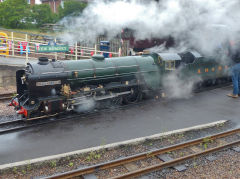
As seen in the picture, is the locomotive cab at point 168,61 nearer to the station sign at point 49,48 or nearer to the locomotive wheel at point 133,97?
the locomotive wheel at point 133,97

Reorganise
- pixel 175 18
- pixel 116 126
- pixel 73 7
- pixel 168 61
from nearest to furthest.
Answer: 1. pixel 116 126
2. pixel 168 61
3. pixel 175 18
4. pixel 73 7

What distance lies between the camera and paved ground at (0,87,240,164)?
653cm

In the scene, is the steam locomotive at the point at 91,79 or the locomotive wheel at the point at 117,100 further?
the locomotive wheel at the point at 117,100

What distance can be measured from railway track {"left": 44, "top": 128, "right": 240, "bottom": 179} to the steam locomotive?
3.37 metres

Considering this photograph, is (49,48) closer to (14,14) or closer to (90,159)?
(90,159)

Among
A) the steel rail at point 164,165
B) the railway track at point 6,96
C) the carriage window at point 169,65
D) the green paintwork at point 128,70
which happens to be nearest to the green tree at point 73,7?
the railway track at point 6,96

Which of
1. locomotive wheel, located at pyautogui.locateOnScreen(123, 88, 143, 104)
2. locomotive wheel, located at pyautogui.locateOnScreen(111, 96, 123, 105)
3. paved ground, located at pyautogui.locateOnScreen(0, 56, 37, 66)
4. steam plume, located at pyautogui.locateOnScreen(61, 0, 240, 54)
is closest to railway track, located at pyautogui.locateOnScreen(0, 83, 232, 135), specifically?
locomotive wheel, located at pyautogui.locateOnScreen(111, 96, 123, 105)

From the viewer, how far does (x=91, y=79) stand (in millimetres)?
8969

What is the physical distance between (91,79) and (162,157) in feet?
13.6

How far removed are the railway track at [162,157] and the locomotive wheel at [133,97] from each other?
3944 millimetres

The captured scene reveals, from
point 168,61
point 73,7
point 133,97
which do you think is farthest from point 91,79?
point 73,7

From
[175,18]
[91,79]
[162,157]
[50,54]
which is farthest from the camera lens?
[50,54]

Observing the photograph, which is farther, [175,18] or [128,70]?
[175,18]

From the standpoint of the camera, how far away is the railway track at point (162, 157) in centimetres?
535
